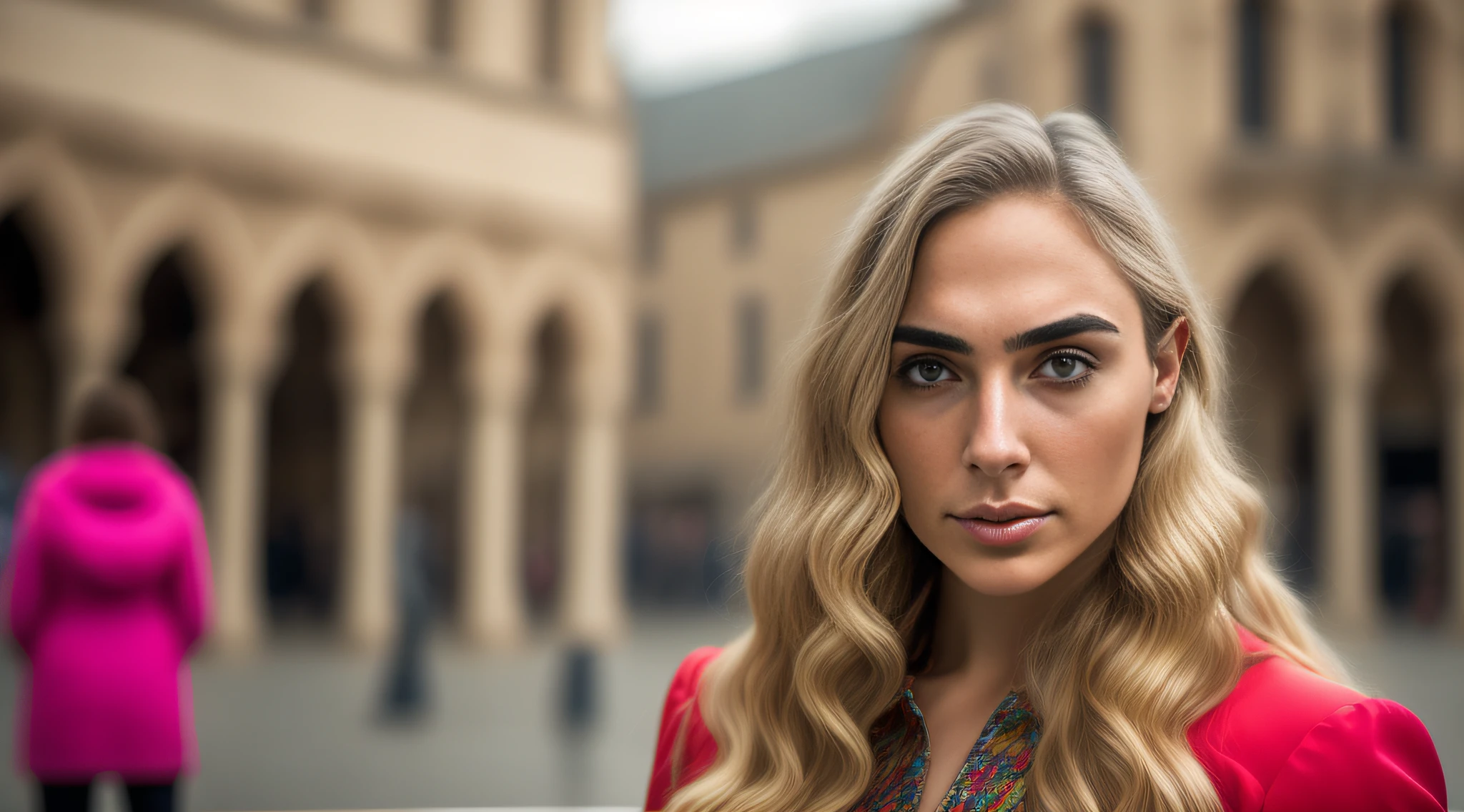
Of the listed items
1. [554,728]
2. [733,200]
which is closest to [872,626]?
[554,728]

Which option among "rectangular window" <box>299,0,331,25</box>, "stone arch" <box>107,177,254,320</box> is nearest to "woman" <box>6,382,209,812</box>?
"stone arch" <box>107,177,254,320</box>

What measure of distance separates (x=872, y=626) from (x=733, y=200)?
2666cm

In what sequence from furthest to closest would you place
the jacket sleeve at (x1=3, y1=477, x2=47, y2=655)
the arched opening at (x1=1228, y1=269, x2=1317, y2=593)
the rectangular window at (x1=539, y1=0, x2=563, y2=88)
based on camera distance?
the arched opening at (x1=1228, y1=269, x2=1317, y2=593) < the rectangular window at (x1=539, y1=0, x2=563, y2=88) < the jacket sleeve at (x1=3, y1=477, x2=47, y2=655)

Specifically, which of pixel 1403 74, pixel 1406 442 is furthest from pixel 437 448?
pixel 1403 74

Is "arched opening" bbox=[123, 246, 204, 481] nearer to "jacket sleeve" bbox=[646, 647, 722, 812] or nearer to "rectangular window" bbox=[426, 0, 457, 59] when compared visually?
"rectangular window" bbox=[426, 0, 457, 59]

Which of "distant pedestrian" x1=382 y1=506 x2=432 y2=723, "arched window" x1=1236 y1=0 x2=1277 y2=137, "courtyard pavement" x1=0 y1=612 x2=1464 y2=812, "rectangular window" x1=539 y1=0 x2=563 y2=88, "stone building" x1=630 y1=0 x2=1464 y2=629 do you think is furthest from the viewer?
"arched window" x1=1236 y1=0 x2=1277 y2=137

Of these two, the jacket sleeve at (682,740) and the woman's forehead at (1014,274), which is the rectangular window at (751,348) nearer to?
the jacket sleeve at (682,740)

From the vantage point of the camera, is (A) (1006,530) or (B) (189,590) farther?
→ (B) (189,590)

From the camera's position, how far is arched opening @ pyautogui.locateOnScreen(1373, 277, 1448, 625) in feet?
63.4

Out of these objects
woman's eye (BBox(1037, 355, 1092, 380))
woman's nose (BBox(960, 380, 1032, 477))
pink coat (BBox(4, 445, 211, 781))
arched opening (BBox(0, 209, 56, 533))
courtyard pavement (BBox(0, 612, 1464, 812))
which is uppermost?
arched opening (BBox(0, 209, 56, 533))

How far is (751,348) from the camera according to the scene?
89.1 ft

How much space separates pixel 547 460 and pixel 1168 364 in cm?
2173

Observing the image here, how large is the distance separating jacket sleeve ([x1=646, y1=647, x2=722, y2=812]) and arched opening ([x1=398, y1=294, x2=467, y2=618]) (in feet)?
58.3

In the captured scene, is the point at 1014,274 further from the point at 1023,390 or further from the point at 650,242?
the point at 650,242
